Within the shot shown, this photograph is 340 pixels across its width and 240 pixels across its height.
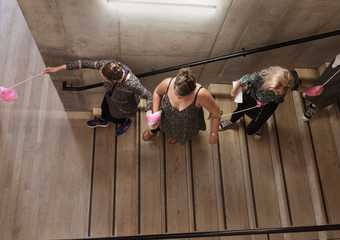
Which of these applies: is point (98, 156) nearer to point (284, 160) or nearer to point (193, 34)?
point (193, 34)

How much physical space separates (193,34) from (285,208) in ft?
5.48

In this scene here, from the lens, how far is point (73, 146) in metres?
3.42

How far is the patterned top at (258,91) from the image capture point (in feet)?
8.29

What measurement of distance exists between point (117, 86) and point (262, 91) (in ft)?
3.75

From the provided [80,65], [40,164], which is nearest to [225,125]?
[80,65]

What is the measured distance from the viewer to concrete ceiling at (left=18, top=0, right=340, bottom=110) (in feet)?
7.28

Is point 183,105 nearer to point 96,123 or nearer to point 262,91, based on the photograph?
point 262,91

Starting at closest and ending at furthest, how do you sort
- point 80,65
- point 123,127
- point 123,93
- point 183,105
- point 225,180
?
point 183,105 → point 80,65 → point 123,93 → point 225,180 → point 123,127

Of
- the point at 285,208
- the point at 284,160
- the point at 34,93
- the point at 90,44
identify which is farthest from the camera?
the point at 34,93

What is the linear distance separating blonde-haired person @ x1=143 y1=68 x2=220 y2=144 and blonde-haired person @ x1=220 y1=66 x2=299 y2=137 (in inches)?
14.5

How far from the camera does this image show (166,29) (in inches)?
96.6

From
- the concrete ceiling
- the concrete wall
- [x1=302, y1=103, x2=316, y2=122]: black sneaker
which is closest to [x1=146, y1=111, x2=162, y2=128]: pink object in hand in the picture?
the concrete ceiling

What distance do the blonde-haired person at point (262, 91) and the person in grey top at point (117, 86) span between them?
804 mm

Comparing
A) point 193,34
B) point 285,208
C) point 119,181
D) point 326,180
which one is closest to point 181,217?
point 119,181
